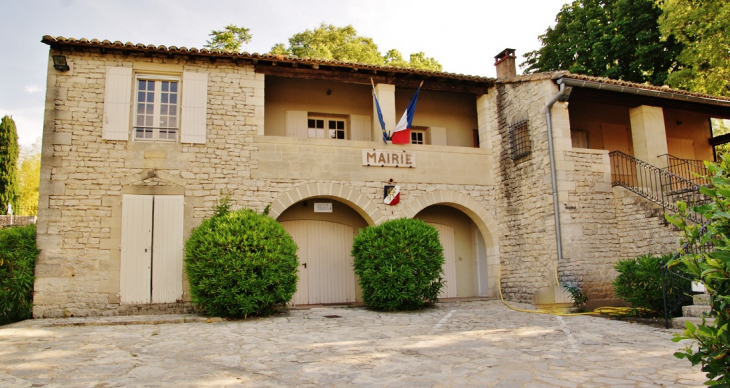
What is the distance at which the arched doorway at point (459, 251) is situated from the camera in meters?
12.7

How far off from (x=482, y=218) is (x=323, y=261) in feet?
12.8

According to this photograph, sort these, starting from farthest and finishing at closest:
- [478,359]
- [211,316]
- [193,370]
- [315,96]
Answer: [315,96]
[211,316]
[478,359]
[193,370]

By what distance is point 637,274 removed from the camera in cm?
789

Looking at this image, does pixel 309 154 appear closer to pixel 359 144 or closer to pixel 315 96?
pixel 359 144

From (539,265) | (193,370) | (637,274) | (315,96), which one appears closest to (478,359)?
(193,370)

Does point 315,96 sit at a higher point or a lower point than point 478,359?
higher

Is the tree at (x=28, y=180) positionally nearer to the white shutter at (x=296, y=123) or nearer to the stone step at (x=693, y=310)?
the white shutter at (x=296, y=123)

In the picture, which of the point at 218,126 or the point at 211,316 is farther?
the point at 218,126

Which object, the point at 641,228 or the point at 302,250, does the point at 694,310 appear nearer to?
the point at 641,228

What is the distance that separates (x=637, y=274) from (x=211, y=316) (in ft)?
23.3

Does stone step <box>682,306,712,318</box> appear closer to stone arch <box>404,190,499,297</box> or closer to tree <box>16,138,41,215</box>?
stone arch <box>404,190,499,297</box>

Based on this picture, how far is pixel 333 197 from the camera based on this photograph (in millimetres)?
10984

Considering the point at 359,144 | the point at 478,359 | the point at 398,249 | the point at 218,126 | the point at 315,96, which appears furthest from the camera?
the point at 315,96

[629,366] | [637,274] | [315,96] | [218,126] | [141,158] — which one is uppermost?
[315,96]
